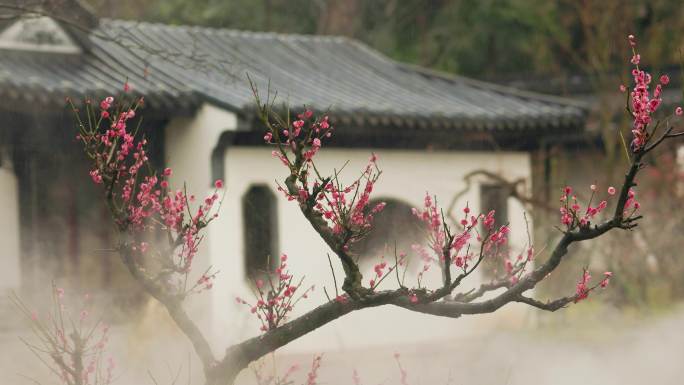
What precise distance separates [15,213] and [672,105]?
345 inches

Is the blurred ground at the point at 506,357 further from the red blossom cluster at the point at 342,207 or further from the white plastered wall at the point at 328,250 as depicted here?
the red blossom cluster at the point at 342,207

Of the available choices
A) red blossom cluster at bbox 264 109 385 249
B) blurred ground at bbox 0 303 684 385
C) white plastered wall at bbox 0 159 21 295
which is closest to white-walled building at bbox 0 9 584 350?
white plastered wall at bbox 0 159 21 295

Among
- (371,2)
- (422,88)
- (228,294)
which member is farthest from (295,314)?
(371,2)

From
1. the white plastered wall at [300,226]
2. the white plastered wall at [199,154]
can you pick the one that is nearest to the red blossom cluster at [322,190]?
the white plastered wall at [300,226]

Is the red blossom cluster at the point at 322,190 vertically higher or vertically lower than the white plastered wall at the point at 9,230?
lower

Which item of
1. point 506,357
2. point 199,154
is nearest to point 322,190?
point 199,154

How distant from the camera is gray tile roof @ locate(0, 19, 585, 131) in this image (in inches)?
398

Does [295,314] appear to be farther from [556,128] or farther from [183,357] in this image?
[556,128]

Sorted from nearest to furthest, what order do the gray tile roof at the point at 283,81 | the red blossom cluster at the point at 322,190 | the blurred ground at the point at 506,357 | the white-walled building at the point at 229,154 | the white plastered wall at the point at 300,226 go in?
the red blossom cluster at the point at 322,190 → the blurred ground at the point at 506,357 → the gray tile roof at the point at 283,81 → the white-walled building at the point at 229,154 → the white plastered wall at the point at 300,226

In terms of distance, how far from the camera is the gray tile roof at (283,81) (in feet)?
33.2

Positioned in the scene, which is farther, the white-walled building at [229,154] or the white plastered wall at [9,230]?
the white plastered wall at [9,230]

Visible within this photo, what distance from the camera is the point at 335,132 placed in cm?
1091

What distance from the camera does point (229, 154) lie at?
1055 centimetres

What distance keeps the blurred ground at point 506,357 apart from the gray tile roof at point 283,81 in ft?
6.76
